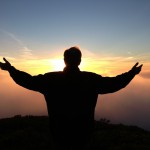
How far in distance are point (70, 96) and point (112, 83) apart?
0.95 m

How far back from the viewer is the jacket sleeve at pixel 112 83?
608 centimetres

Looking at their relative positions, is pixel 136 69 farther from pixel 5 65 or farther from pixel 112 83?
pixel 5 65

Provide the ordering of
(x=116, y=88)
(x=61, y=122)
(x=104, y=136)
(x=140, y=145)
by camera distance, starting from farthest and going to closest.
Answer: (x=104, y=136) < (x=140, y=145) < (x=116, y=88) < (x=61, y=122)

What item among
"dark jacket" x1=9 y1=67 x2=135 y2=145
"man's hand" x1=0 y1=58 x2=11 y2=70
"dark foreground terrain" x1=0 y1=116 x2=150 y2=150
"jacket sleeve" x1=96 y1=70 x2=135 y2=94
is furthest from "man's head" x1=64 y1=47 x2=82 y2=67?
"dark foreground terrain" x1=0 y1=116 x2=150 y2=150

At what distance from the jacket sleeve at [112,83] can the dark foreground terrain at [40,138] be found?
914cm

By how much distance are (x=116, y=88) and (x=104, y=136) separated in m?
11.7

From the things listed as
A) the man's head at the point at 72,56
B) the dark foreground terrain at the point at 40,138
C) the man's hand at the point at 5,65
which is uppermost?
the man's head at the point at 72,56

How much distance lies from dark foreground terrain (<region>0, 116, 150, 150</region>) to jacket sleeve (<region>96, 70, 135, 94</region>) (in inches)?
360

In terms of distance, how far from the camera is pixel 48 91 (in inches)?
234

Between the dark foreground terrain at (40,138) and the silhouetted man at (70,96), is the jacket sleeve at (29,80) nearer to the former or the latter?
the silhouetted man at (70,96)

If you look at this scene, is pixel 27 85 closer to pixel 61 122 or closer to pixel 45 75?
pixel 45 75

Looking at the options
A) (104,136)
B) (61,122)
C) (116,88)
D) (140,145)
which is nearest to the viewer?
(61,122)

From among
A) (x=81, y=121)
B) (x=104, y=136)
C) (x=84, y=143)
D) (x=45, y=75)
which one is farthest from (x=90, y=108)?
(x=104, y=136)

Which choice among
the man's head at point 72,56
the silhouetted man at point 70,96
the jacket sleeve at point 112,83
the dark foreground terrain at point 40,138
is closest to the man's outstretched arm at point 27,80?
the silhouetted man at point 70,96
